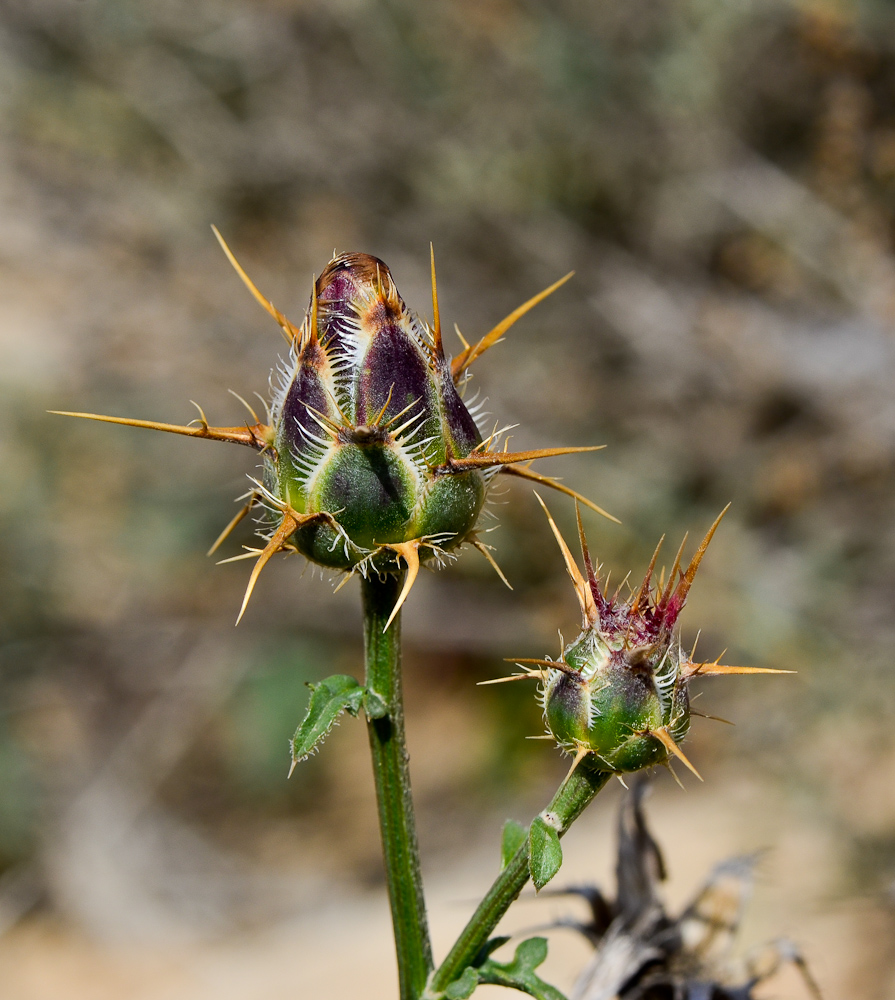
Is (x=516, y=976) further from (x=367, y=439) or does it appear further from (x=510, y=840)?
(x=367, y=439)

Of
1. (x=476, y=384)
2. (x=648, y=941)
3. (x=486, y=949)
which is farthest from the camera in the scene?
(x=476, y=384)

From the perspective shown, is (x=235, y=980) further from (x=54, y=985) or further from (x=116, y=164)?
(x=116, y=164)

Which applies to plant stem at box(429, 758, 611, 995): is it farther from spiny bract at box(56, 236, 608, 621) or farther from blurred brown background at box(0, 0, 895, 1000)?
blurred brown background at box(0, 0, 895, 1000)

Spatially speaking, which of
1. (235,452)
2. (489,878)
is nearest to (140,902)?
→ (489,878)

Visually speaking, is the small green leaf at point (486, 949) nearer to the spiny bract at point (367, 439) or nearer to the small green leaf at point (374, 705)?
the small green leaf at point (374, 705)

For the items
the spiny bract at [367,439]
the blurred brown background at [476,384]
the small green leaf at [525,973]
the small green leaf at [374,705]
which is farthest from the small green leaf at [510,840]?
the blurred brown background at [476,384]

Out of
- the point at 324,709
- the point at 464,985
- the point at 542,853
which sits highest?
the point at 324,709

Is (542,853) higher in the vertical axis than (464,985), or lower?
higher

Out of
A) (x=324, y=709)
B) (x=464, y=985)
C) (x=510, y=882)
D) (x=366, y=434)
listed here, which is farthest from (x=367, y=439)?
(x=464, y=985)
